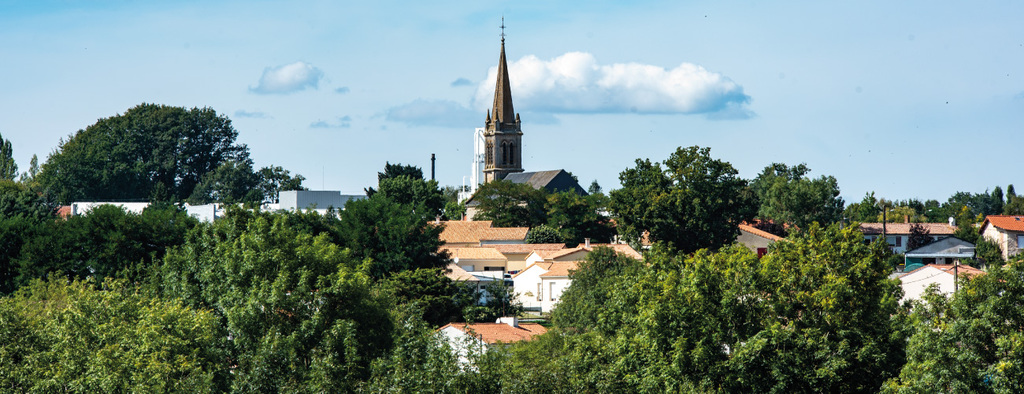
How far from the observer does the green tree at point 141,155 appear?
118m

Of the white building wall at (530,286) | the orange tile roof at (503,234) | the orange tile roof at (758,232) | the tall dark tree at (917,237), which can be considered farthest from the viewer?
the tall dark tree at (917,237)

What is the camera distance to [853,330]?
30500 mm

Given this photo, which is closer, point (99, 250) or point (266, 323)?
point (266, 323)

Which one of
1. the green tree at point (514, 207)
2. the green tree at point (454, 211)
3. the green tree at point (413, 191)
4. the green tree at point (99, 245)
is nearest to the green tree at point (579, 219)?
the green tree at point (514, 207)

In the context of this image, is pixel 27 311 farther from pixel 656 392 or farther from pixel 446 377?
pixel 656 392

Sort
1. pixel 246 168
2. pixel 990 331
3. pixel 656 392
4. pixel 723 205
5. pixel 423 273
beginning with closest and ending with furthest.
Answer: pixel 990 331
pixel 656 392
pixel 423 273
pixel 723 205
pixel 246 168

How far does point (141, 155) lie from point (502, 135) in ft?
127

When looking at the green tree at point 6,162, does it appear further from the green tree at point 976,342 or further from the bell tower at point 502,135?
the green tree at point 976,342

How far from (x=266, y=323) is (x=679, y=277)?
38.6 feet

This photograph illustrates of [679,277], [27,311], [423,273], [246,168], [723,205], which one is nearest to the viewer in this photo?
[679,277]

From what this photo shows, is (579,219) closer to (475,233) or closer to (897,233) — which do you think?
(475,233)

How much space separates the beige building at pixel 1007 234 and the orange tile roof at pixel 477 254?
1261 inches

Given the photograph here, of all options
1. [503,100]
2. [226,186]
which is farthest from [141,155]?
[503,100]

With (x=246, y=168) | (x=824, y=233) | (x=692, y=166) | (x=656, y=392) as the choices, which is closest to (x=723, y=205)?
(x=692, y=166)
